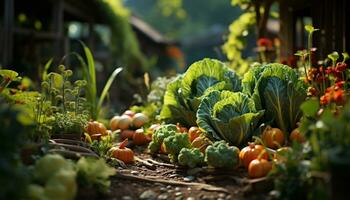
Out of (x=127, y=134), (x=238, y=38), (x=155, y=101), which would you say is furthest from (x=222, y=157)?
(x=238, y=38)

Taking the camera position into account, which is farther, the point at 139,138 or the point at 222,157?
the point at 139,138

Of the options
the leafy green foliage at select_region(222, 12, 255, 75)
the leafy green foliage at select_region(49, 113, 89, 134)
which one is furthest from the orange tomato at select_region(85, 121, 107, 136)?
the leafy green foliage at select_region(222, 12, 255, 75)

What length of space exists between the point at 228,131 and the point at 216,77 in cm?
97

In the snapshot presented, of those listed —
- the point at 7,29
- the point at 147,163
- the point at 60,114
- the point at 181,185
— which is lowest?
the point at 181,185

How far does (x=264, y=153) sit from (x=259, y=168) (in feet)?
0.97

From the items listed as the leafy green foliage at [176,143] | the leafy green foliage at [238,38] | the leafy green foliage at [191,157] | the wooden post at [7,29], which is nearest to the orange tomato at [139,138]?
the leafy green foliage at [176,143]

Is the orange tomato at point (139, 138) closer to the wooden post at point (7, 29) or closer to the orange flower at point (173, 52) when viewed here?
the wooden post at point (7, 29)

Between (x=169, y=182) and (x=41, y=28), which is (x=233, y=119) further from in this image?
(x=41, y=28)

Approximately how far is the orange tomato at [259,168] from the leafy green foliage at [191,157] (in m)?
0.63

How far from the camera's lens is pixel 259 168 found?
3770mm

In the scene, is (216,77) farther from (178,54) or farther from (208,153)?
(178,54)

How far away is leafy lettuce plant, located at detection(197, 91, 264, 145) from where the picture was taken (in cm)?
466

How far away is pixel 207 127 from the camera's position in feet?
15.8

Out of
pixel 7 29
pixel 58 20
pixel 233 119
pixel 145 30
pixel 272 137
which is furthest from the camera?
pixel 145 30
